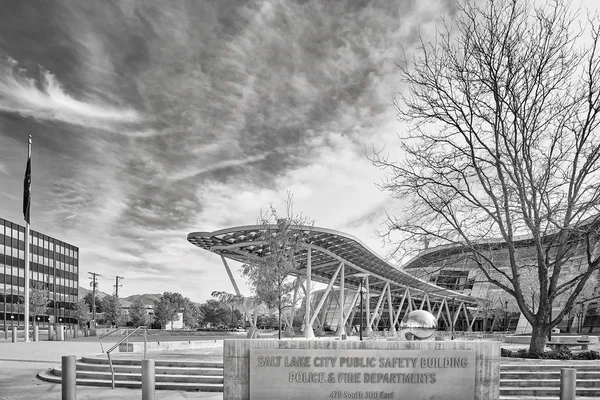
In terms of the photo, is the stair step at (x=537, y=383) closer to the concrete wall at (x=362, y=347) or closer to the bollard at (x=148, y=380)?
the concrete wall at (x=362, y=347)

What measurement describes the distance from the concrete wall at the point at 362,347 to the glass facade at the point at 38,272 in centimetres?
7315

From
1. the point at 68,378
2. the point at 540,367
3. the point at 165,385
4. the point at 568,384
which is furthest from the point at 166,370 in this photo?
the point at 540,367

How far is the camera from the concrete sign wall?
29.8 ft

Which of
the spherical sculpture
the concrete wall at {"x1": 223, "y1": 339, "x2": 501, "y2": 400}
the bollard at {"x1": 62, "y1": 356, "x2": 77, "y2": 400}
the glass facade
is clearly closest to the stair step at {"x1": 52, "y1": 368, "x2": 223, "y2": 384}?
the bollard at {"x1": 62, "y1": 356, "x2": 77, "y2": 400}

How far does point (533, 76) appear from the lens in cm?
1797

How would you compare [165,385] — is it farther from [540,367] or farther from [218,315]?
[218,315]

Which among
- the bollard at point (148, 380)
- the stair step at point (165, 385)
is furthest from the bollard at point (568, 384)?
the stair step at point (165, 385)

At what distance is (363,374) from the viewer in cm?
913

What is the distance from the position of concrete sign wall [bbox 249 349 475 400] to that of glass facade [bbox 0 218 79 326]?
242 feet

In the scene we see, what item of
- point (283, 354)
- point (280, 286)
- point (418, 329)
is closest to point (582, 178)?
point (418, 329)

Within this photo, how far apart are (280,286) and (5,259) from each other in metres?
66.7

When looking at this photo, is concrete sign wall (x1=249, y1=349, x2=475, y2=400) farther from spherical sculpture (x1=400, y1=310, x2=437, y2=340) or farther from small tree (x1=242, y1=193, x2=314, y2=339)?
small tree (x1=242, y1=193, x2=314, y2=339)

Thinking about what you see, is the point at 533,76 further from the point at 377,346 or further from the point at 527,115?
the point at 377,346

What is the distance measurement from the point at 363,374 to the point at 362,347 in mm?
460
